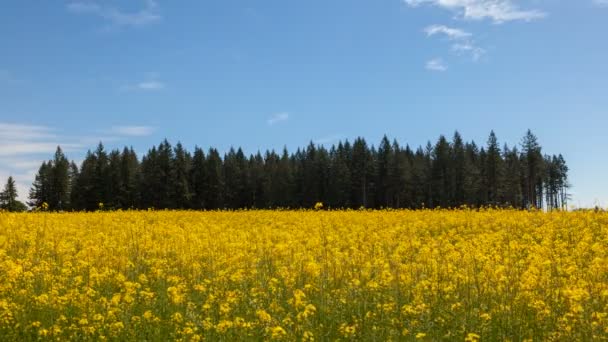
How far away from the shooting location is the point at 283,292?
9.70m

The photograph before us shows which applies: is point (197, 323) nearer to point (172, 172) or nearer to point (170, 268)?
point (170, 268)

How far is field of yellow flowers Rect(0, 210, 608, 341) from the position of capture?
7320 mm

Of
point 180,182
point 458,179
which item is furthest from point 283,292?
point 458,179

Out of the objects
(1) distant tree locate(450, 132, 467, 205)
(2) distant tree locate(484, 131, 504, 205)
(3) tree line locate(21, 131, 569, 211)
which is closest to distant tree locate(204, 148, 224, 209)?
(3) tree line locate(21, 131, 569, 211)

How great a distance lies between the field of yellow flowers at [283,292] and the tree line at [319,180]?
232 feet

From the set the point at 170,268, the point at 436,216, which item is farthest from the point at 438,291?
the point at 436,216

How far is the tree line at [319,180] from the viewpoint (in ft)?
282

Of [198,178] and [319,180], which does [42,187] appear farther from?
[319,180]

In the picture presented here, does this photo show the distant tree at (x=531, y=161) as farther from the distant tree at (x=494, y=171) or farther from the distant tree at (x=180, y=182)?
the distant tree at (x=180, y=182)

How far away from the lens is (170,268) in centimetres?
1173

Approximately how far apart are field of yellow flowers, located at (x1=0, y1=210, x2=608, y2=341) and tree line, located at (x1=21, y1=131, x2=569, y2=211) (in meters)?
70.8

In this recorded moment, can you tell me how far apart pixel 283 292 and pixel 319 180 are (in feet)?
264

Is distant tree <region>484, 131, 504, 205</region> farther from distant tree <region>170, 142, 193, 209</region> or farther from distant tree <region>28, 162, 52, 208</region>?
distant tree <region>28, 162, 52, 208</region>

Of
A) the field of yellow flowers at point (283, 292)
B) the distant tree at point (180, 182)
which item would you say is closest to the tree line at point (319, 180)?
the distant tree at point (180, 182)
